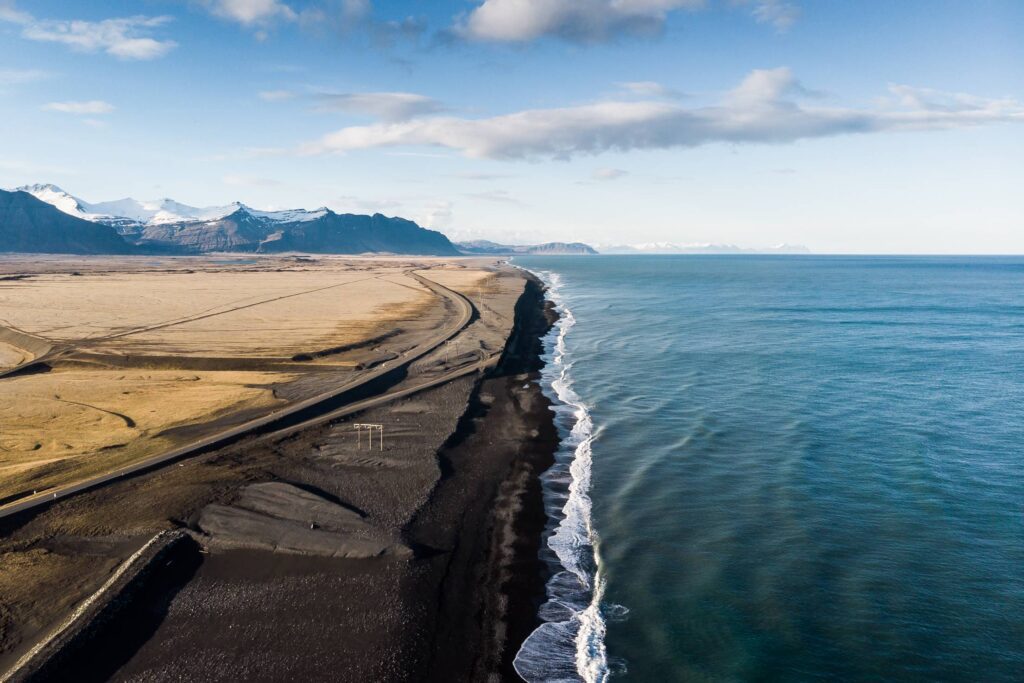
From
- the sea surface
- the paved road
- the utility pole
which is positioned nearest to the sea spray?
the sea surface

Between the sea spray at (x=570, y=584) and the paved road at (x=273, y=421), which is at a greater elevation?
the paved road at (x=273, y=421)

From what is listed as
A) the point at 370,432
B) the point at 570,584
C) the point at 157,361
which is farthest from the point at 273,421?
the point at 157,361

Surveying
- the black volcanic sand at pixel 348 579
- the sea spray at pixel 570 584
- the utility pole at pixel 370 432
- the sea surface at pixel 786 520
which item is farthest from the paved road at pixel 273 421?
the sea spray at pixel 570 584

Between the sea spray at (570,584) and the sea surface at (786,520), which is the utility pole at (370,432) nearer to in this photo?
the sea spray at (570,584)

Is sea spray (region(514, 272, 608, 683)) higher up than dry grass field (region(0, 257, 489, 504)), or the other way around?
dry grass field (region(0, 257, 489, 504))

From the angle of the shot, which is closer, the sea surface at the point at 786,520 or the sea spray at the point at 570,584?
the sea spray at the point at 570,584

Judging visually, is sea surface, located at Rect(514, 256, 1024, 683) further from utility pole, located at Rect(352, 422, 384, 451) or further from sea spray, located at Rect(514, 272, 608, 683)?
utility pole, located at Rect(352, 422, 384, 451)
